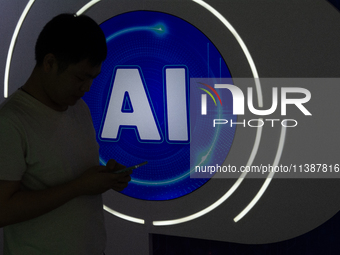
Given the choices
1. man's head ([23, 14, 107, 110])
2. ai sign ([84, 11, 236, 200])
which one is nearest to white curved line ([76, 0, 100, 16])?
ai sign ([84, 11, 236, 200])

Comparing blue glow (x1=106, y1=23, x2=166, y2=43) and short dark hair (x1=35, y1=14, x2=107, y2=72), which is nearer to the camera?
short dark hair (x1=35, y1=14, x2=107, y2=72)

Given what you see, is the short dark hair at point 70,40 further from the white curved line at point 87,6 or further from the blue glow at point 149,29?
the white curved line at point 87,6

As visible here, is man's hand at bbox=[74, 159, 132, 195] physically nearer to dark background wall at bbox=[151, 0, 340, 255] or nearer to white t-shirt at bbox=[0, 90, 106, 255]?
white t-shirt at bbox=[0, 90, 106, 255]

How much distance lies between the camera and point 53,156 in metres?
1.05

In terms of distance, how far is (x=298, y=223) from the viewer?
186 cm

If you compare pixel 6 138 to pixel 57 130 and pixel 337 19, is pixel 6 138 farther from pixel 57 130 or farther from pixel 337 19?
pixel 337 19

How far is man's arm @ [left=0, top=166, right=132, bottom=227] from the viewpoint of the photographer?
938 mm

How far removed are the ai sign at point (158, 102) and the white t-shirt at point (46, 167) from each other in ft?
2.85

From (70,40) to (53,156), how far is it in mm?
355

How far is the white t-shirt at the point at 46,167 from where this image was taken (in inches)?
37.7

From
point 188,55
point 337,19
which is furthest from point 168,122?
point 337,19

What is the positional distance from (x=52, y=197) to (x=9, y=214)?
0.12 meters

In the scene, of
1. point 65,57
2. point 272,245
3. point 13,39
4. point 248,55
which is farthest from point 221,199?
point 13,39

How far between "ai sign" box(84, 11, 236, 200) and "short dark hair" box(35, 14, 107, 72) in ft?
3.19
